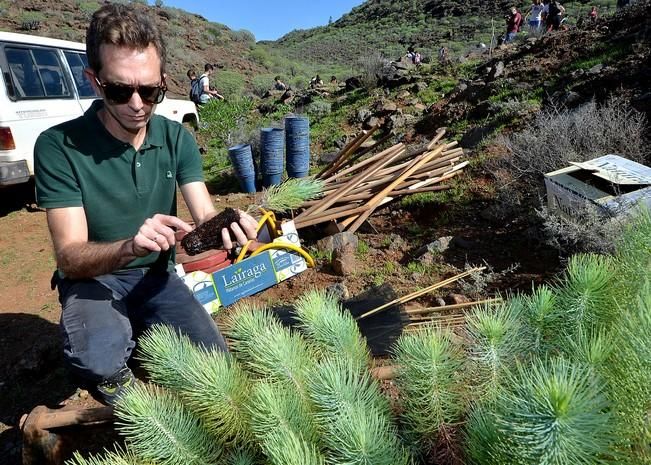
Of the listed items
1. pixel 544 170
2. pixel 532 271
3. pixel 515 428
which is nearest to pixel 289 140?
pixel 544 170

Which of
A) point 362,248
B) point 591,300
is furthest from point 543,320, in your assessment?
point 362,248

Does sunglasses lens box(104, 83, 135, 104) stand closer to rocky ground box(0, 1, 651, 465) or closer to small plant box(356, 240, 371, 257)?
rocky ground box(0, 1, 651, 465)

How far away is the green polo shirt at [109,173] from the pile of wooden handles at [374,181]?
244 cm

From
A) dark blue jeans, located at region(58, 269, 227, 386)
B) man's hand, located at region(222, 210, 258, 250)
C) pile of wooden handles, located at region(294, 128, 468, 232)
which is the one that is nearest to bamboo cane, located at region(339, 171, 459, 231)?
pile of wooden handles, located at region(294, 128, 468, 232)

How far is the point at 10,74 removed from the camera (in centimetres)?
599

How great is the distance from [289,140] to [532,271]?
4212 mm

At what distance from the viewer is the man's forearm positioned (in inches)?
75.0

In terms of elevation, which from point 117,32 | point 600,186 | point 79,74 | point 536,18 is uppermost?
point 536,18

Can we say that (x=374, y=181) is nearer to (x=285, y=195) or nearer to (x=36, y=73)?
(x=285, y=195)

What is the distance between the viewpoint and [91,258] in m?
2.03

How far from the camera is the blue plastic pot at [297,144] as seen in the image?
21.7 feet

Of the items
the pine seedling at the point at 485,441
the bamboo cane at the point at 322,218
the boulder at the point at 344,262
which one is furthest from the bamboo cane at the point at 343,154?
the pine seedling at the point at 485,441

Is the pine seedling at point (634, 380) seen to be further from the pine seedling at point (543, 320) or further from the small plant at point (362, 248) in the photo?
the small plant at point (362, 248)

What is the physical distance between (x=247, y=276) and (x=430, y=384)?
11.1 ft
